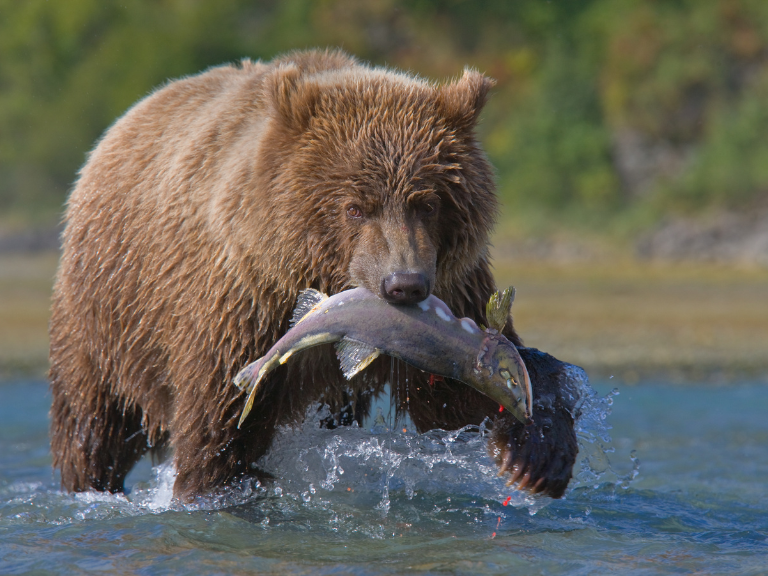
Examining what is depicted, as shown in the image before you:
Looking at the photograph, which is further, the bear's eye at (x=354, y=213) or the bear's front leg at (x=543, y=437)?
the bear's front leg at (x=543, y=437)

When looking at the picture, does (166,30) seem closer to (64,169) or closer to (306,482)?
(64,169)

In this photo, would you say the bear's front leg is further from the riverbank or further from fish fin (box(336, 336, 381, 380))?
the riverbank

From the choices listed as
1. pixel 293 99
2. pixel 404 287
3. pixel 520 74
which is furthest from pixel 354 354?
pixel 520 74

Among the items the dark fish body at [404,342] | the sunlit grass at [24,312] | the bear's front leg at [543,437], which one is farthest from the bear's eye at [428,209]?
the sunlit grass at [24,312]

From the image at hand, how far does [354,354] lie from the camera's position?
3963 mm

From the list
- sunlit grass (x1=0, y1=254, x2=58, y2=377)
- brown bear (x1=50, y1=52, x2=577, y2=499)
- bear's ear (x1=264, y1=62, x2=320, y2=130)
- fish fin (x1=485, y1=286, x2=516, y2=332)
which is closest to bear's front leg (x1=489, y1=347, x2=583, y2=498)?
brown bear (x1=50, y1=52, x2=577, y2=499)

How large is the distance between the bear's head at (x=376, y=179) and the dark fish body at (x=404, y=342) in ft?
0.37

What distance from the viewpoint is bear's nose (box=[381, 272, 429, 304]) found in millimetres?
3756

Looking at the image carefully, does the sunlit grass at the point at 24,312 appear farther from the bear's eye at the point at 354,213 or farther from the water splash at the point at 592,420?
the bear's eye at the point at 354,213

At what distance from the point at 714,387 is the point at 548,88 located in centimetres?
1997

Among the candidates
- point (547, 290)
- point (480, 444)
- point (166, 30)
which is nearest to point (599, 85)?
point (547, 290)

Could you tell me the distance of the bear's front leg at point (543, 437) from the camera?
14.3 feet

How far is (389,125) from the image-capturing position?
4.12m

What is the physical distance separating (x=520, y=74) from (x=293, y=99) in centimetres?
2824
